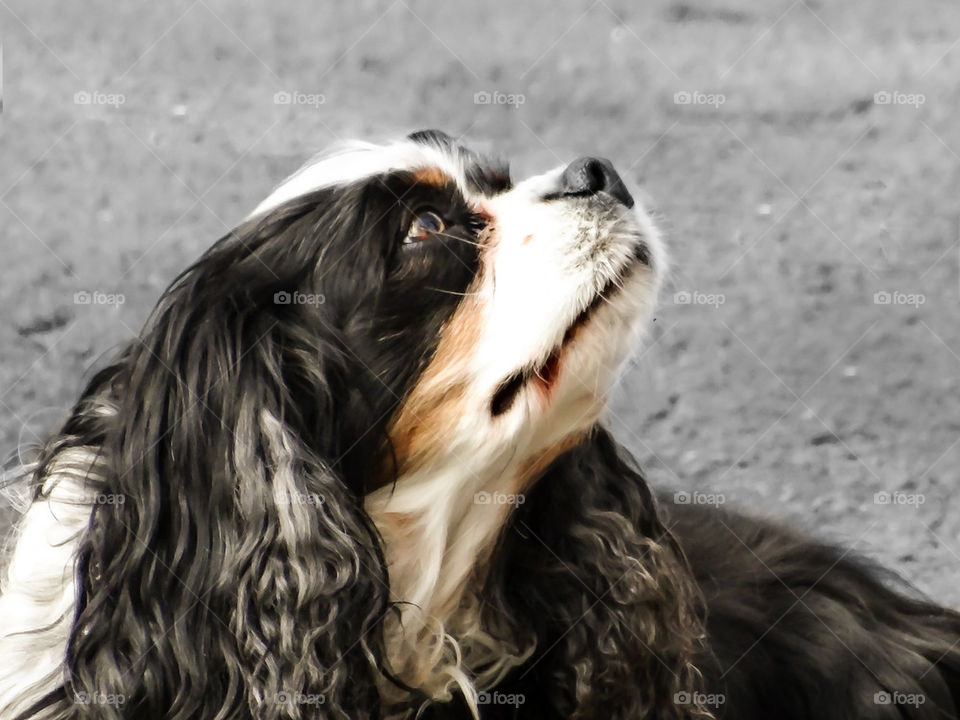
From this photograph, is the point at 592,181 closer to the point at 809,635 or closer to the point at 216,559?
the point at 216,559

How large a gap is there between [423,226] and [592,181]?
15.0 inches

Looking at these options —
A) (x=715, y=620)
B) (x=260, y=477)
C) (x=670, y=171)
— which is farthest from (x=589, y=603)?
(x=670, y=171)

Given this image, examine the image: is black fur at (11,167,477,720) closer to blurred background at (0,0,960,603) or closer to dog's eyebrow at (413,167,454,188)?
dog's eyebrow at (413,167,454,188)

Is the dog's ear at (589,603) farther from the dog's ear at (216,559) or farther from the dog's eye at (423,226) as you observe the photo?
the dog's eye at (423,226)

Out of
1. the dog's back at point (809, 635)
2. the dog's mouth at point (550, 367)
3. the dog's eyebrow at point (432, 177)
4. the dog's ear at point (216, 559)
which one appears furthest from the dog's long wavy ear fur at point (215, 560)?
the dog's back at point (809, 635)

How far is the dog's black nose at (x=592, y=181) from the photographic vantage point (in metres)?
3.07

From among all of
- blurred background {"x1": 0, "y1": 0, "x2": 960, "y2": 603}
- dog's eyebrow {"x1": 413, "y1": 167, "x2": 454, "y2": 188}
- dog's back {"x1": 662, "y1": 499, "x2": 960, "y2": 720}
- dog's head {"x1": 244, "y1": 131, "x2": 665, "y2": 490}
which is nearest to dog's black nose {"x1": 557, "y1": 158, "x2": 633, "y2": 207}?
dog's head {"x1": 244, "y1": 131, "x2": 665, "y2": 490}

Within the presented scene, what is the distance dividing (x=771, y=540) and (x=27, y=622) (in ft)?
6.49

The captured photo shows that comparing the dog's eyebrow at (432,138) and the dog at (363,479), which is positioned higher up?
the dog's eyebrow at (432,138)

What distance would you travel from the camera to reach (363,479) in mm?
3053

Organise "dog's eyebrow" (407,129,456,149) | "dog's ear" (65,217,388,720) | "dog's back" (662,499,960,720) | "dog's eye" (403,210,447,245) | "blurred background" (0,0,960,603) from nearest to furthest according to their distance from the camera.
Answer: "dog's ear" (65,217,388,720) → "dog's eye" (403,210,447,245) → "dog's eyebrow" (407,129,456,149) → "dog's back" (662,499,960,720) → "blurred background" (0,0,960,603)

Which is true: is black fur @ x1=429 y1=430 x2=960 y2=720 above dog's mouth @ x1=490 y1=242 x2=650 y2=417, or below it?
below

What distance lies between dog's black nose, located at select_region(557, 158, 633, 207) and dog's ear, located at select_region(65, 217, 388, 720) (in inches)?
30.0

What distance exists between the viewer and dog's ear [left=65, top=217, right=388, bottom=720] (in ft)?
9.43
